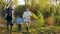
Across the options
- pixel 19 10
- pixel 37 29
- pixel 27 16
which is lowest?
A: pixel 37 29

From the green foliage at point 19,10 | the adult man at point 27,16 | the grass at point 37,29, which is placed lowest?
the grass at point 37,29

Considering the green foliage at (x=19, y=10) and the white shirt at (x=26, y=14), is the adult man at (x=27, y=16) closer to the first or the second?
the white shirt at (x=26, y=14)

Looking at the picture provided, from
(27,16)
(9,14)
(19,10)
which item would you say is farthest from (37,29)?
(9,14)

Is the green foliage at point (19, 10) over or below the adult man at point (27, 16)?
over

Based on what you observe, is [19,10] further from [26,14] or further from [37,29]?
[37,29]

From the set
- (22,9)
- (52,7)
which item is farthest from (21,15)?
(52,7)

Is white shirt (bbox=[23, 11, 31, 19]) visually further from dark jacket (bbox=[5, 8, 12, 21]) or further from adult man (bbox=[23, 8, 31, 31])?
dark jacket (bbox=[5, 8, 12, 21])

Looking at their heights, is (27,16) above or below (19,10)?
below

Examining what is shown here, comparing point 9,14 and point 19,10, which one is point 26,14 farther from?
point 9,14

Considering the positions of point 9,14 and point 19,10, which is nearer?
point 19,10

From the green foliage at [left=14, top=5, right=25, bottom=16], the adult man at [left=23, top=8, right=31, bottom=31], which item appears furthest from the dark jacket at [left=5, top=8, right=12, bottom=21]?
the adult man at [left=23, top=8, right=31, bottom=31]

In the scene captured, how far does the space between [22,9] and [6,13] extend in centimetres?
43

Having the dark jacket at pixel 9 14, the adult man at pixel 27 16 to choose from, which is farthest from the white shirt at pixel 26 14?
the dark jacket at pixel 9 14

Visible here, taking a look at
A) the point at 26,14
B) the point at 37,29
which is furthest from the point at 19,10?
the point at 37,29
